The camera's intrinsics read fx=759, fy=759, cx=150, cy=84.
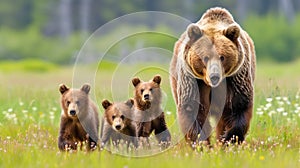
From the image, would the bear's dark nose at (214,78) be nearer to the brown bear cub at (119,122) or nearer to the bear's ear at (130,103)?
the brown bear cub at (119,122)

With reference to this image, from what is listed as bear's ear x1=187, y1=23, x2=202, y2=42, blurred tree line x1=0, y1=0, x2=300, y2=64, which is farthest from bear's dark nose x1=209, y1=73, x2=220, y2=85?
blurred tree line x1=0, y1=0, x2=300, y2=64

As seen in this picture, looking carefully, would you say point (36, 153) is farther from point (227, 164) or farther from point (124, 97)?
point (124, 97)

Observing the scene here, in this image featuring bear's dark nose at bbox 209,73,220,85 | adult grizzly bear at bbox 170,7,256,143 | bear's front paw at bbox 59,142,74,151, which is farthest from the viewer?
bear's front paw at bbox 59,142,74,151

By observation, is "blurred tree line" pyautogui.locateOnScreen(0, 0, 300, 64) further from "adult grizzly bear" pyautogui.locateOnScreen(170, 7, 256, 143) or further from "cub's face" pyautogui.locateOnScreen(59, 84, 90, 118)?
"adult grizzly bear" pyautogui.locateOnScreen(170, 7, 256, 143)

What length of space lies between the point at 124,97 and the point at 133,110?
1.63 meters

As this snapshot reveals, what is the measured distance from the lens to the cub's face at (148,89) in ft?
23.1

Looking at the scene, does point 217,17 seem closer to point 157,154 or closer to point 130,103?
point 130,103

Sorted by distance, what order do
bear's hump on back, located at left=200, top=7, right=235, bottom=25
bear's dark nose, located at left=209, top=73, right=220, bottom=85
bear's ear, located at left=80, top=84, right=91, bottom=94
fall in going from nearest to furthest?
bear's dark nose, located at left=209, top=73, right=220, bottom=85
bear's hump on back, located at left=200, top=7, right=235, bottom=25
bear's ear, located at left=80, top=84, right=91, bottom=94

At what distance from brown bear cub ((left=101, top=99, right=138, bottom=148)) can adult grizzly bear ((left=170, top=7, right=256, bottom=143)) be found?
51cm

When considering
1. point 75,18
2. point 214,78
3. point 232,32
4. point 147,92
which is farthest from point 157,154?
point 75,18

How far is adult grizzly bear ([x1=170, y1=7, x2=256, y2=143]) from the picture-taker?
20.4ft

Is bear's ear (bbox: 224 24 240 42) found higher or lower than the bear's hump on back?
lower

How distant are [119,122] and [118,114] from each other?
146mm

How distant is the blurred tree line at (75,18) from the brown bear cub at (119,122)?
91.8 feet
